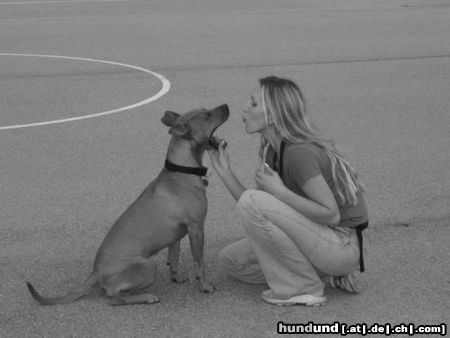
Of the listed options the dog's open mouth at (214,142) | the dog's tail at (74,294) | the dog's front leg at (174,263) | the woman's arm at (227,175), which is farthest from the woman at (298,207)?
the dog's tail at (74,294)

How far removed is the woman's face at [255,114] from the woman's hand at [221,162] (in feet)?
1.13

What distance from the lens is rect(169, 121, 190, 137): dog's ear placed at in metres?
5.10

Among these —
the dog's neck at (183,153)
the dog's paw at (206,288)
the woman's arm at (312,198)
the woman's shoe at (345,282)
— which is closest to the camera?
the woman's arm at (312,198)

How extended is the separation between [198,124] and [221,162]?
0.28 m

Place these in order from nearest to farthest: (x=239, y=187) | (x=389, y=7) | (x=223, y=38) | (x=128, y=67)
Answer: (x=239, y=187)
(x=128, y=67)
(x=223, y=38)
(x=389, y=7)

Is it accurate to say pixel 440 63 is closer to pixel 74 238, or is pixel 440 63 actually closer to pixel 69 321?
pixel 74 238

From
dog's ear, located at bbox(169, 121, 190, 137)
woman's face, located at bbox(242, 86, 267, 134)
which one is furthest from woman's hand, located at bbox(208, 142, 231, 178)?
woman's face, located at bbox(242, 86, 267, 134)

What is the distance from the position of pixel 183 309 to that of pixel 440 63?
346 inches

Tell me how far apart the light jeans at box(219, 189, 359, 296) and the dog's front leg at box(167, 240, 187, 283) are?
58cm

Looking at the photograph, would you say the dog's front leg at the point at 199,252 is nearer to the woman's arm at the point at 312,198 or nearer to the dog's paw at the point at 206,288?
the dog's paw at the point at 206,288

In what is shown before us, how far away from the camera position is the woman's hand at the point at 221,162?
5.12 m

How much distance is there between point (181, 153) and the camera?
17.0 feet

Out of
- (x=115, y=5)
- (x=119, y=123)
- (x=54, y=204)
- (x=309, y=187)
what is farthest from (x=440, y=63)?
(x=115, y=5)

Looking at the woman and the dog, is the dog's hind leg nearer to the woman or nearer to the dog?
the dog
